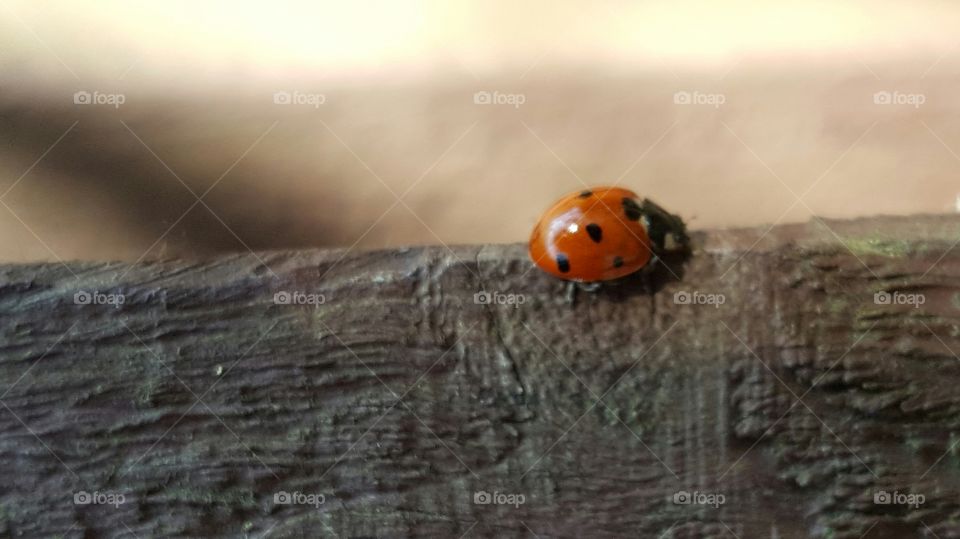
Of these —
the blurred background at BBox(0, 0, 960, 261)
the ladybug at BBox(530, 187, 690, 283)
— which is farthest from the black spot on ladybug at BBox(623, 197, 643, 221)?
the blurred background at BBox(0, 0, 960, 261)

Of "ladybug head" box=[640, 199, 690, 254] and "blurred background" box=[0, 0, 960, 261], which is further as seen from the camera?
"blurred background" box=[0, 0, 960, 261]

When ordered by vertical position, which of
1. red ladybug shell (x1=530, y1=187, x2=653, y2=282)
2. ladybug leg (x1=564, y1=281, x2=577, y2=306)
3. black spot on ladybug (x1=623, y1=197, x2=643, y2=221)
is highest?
black spot on ladybug (x1=623, y1=197, x2=643, y2=221)

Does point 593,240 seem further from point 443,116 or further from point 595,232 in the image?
point 443,116

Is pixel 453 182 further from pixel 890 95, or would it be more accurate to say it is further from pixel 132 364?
pixel 890 95

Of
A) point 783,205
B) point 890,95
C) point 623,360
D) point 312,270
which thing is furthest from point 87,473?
point 890,95

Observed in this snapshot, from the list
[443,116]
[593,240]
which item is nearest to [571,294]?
[593,240]

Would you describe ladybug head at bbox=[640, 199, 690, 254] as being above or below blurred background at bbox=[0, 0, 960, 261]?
below

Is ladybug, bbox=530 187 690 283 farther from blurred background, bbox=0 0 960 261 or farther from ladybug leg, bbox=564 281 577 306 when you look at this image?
blurred background, bbox=0 0 960 261
